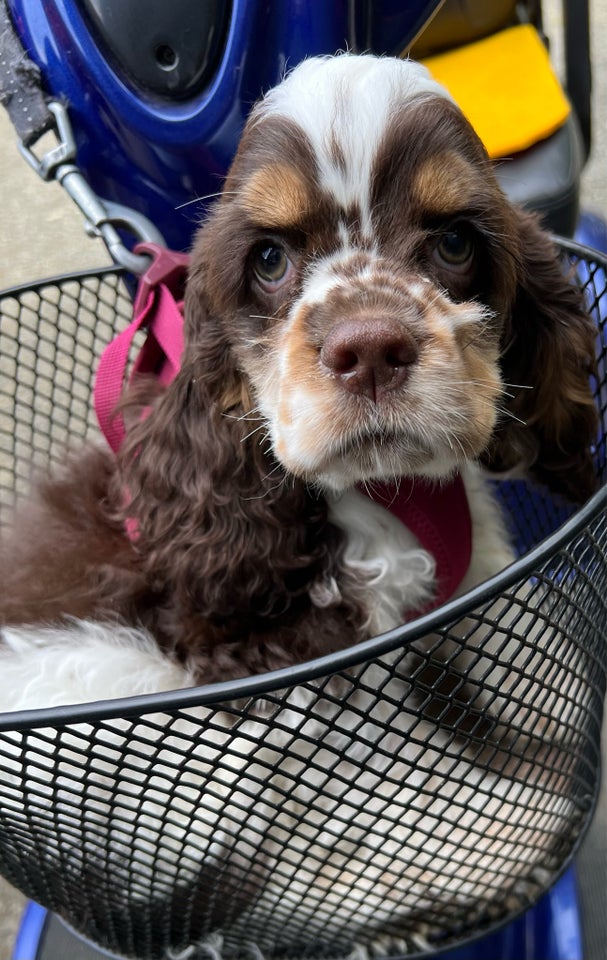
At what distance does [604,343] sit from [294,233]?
63cm

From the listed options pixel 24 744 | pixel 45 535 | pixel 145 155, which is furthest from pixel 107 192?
pixel 24 744

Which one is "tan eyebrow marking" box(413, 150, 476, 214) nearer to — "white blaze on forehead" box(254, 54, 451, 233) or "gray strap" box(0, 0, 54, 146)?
"white blaze on forehead" box(254, 54, 451, 233)

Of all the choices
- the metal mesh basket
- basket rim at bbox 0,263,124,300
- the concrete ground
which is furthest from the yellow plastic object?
the concrete ground

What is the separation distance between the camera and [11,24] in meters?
1.49

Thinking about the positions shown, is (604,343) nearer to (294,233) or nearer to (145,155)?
(294,233)

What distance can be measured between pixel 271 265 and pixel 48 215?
2.54 meters

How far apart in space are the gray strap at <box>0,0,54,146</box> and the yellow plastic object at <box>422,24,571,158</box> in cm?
80

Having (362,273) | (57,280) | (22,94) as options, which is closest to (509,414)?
(362,273)

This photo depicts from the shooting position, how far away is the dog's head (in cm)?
99

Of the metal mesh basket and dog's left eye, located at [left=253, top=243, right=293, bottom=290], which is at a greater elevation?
dog's left eye, located at [left=253, top=243, right=293, bottom=290]

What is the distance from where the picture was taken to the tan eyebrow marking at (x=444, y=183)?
3.50 feet

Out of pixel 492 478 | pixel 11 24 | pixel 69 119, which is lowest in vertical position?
pixel 492 478

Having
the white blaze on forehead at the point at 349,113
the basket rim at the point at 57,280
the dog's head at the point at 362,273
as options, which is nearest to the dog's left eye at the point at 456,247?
the dog's head at the point at 362,273

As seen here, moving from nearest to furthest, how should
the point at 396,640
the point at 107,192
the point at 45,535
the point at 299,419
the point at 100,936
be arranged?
the point at 396,640 → the point at 299,419 → the point at 100,936 → the point at 45,535 → the point at 107,192
